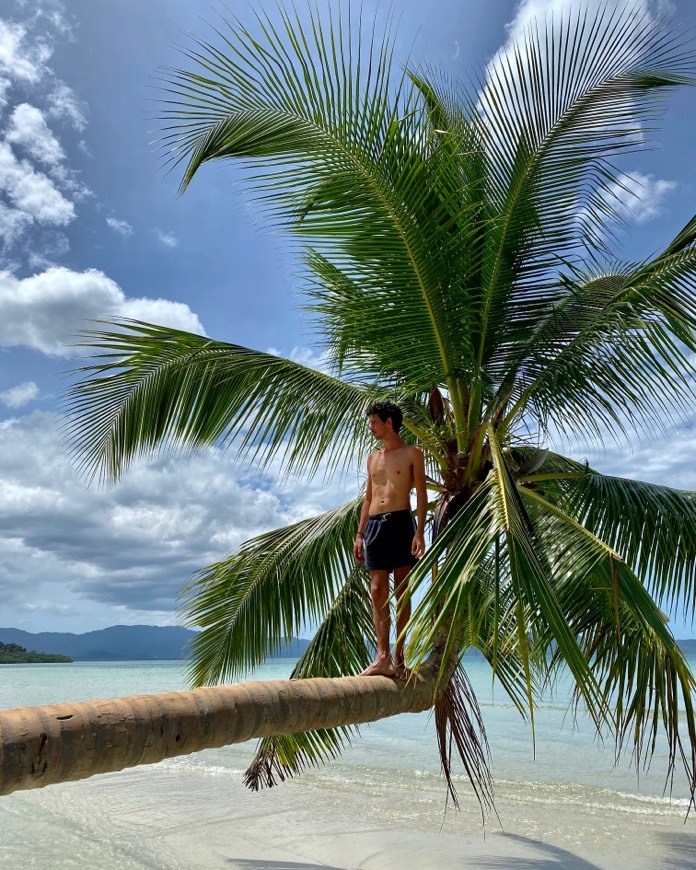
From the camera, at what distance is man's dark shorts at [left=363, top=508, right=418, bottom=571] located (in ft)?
16.3

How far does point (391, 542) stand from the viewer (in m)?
4.98

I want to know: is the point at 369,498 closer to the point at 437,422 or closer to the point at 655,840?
the point at 437,422

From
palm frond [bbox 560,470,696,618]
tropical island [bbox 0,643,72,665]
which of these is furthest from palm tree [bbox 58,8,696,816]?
tropical island [bbox 0,643,72,665]

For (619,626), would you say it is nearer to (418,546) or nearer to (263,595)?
(418,546)

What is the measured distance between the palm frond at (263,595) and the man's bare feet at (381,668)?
284cm

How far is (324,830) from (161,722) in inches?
324

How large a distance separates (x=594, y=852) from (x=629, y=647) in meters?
5.61

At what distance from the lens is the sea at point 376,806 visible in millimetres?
9352

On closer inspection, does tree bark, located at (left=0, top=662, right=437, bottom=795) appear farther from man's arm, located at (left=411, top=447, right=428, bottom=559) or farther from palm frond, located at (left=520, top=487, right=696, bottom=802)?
palm frond, located at (left=520, top=487, right=696, bottom=802)

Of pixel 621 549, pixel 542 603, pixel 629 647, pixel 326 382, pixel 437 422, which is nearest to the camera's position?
pixel 542 603

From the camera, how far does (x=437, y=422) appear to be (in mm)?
6242

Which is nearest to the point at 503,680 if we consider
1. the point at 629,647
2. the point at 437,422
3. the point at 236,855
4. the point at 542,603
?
the point at 629,647

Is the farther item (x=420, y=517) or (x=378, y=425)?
(x=378, y=425)

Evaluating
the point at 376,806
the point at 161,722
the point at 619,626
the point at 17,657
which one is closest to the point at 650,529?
the point at 619,626
